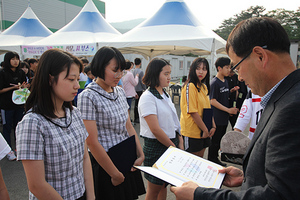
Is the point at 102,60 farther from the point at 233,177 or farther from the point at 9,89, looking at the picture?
the point at 9,89

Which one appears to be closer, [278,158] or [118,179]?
[278,158]

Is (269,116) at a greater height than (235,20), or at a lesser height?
lesser

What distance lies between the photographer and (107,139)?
5.53ft

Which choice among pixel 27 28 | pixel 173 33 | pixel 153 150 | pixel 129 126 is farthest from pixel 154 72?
pixel 27 28

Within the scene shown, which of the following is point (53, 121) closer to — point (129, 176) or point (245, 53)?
point (129, 176)

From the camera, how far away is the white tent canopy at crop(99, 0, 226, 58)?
19.6 ft

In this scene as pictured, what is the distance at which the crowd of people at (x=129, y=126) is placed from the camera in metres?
0.77

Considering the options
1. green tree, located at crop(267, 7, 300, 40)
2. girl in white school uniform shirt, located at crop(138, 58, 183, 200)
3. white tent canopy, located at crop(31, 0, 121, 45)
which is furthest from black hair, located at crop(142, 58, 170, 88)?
green tree, located at crop(267, 7, 300, 40)

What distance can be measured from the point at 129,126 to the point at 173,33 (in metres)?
5.29

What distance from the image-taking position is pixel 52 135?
1.17m

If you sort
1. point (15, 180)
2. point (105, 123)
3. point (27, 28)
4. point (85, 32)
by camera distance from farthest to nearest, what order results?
point (27, 28), point (85, 32), point (15, 180), point (105, 123)

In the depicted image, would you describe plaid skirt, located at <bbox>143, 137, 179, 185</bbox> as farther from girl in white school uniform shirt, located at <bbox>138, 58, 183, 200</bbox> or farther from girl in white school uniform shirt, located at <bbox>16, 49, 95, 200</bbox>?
girl in white school uniform shirt, located at <bbox>16, 49, 95, 200</bbox>

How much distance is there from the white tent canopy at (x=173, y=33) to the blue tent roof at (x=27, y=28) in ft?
18.1

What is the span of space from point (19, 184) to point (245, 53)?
3.60 metres
